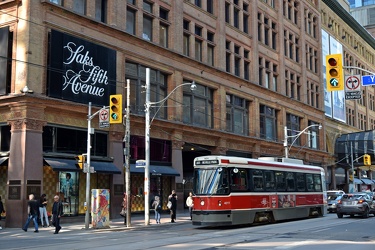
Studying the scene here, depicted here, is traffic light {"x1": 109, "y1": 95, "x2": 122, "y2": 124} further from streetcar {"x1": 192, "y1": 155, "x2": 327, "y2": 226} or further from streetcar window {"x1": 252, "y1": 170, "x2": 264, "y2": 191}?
streetcar window {"x1": 252, "y1": 170, "x2": 264, "y2": 191}

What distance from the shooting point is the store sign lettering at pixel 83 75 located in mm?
28594

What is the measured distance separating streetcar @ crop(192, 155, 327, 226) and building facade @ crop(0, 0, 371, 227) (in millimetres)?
8828

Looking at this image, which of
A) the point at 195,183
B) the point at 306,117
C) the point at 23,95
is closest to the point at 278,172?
the point at 195,183

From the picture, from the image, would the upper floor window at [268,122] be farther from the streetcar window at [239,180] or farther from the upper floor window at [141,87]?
the streetcar window at [239,180]

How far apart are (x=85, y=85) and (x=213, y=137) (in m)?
15.4

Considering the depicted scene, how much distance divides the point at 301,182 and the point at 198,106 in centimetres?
1423

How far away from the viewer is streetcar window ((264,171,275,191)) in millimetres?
24844

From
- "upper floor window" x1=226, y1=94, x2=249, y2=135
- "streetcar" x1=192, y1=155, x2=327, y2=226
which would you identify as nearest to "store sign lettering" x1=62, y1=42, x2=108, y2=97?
Answer: "streetcar" x1=192, y1=155, x2=327, y2=226

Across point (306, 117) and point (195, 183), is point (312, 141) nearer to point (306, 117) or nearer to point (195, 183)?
point (306, 117)

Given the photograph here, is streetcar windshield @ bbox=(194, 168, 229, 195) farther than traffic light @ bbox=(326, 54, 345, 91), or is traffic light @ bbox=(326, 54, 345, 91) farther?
streetcar windshield @ bbox=(194, 168, 229, 195)

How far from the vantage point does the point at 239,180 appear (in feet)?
74.8

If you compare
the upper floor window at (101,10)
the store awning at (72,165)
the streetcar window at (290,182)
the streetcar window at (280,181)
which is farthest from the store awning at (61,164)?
the streetcar window at (290,182)

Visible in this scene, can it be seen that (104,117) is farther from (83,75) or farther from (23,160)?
(23,160)

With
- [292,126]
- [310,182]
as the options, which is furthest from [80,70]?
[292,126]
